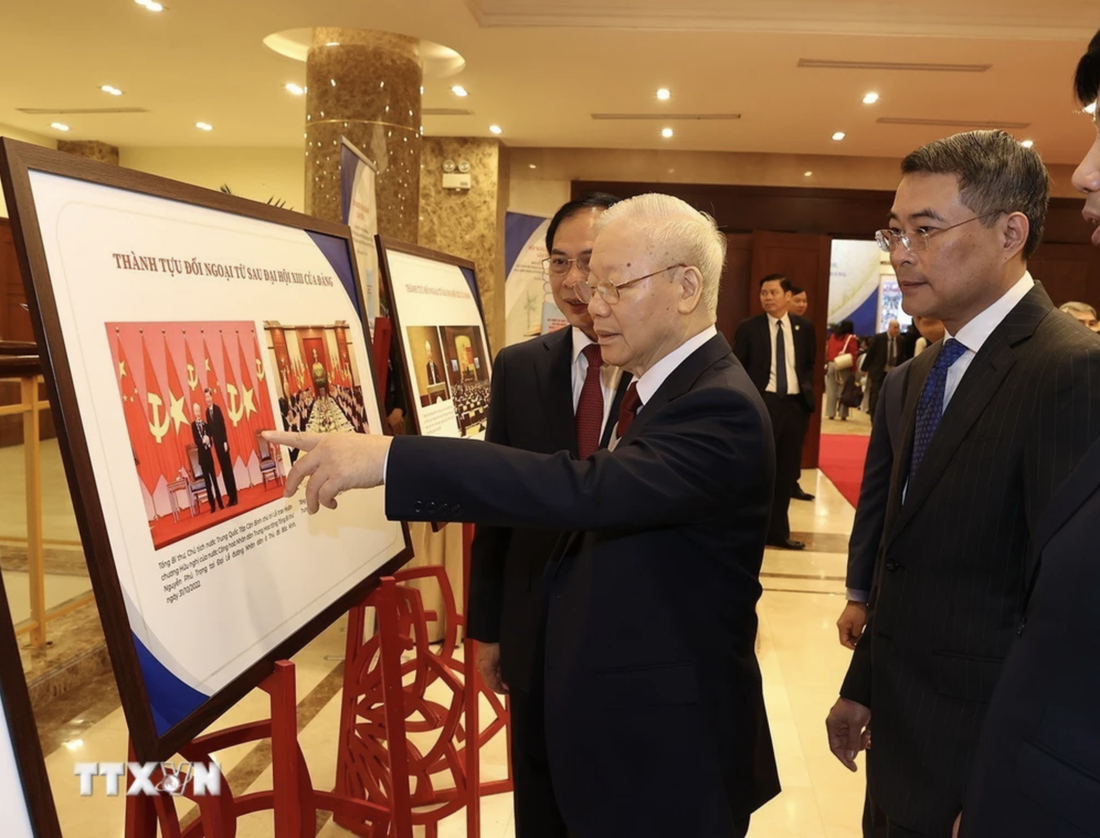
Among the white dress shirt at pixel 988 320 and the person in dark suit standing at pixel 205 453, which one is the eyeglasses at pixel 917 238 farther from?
the person in dark suit standing at pixel 205 453

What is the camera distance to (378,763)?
2.47m

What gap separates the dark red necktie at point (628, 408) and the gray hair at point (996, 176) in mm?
674

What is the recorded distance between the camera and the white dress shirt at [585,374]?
195 centimetres

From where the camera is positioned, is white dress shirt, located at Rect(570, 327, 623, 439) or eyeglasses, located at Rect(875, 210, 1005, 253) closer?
eyeglasses, located at Rect(875, 210, 1005, 253)

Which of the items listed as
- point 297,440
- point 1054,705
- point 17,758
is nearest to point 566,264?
point 297,440

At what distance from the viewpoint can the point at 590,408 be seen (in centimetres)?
198

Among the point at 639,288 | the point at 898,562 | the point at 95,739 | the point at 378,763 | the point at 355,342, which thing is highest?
the point at 639,288

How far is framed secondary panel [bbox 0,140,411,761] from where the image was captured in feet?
3.34

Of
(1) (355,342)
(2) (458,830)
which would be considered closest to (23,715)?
(1) (355,342)

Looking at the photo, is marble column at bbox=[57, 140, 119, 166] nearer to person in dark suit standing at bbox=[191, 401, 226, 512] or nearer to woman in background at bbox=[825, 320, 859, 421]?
person in dark suit standing at bbox=[191, 401, 226, 512]

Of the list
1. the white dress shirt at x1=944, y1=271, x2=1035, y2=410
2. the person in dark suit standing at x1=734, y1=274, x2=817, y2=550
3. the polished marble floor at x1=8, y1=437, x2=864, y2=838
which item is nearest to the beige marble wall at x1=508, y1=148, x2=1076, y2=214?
the person in dark suit standing at x1=734, y1=274, x2=817, y2=550

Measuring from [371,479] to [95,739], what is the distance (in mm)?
2429

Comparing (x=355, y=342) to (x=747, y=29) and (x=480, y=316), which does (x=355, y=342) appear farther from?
(x=747, y=29)

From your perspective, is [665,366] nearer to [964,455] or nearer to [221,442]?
[964,455]
